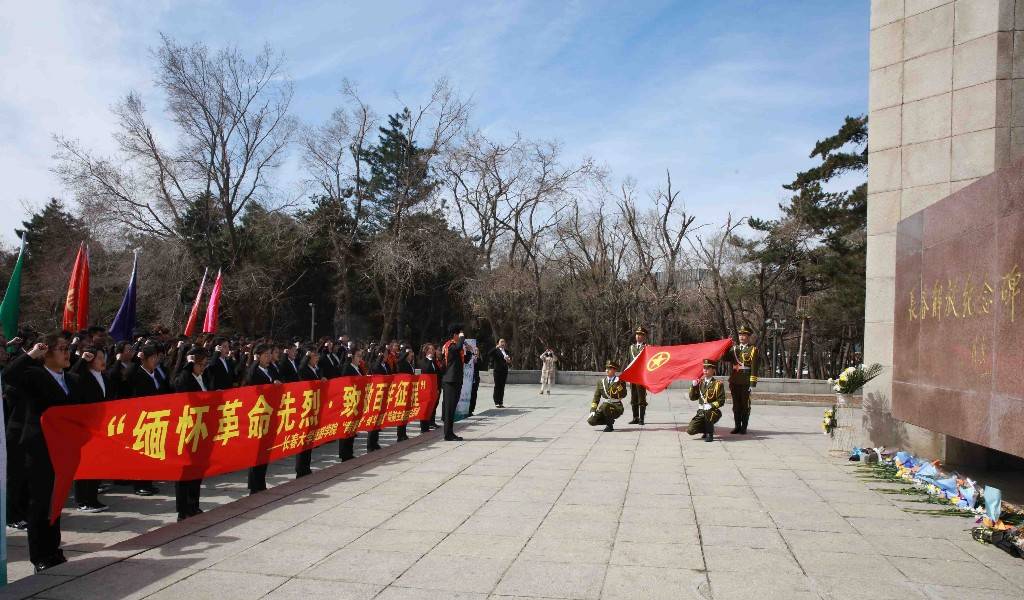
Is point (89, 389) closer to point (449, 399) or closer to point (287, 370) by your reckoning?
point (287, 370)

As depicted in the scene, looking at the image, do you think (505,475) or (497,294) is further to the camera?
(497,294)

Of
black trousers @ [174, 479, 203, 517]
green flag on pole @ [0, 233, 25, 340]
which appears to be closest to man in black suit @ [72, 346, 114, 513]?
black trousers @ [174, 479, 203, 517]

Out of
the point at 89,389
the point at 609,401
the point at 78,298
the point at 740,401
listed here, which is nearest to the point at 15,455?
the point at 89,389

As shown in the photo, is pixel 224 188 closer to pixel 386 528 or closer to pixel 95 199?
pixel 95 199

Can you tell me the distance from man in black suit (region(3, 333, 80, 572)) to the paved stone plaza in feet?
0.74

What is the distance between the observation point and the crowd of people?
485 cm

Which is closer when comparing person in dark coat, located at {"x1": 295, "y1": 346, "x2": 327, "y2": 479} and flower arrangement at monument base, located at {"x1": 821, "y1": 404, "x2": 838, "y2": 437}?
person in dark coat, located at {"x1": 295, "y1": 346, "x2": 327, "y2": 479}

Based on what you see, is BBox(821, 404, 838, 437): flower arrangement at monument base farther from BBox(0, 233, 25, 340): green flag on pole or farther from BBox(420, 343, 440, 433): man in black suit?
BBox(0, 233, 25, 340): green flag on pole

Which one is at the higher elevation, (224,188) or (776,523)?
(224,188)

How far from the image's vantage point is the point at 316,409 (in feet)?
27.1

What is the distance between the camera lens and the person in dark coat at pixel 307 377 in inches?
315

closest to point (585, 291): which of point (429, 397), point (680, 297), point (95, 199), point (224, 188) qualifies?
point (680, 297)

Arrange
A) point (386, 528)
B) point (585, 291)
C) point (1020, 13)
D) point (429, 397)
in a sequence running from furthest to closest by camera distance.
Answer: point (585, 291), point (429, 397), point (1020, 13), point (386, 528)

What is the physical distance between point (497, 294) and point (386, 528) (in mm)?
25631
